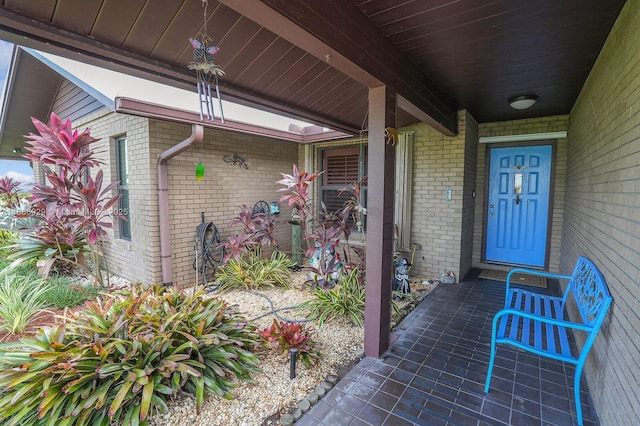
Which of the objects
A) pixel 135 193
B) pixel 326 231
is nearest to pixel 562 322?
pixel 326 231

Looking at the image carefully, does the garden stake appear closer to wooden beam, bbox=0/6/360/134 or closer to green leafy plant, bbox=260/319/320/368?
green leafy plant, bbox=260/319/320/368

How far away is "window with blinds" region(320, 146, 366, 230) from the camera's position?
5.38 m

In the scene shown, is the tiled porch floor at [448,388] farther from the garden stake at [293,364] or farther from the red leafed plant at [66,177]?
the red leafed plant at [66,177]

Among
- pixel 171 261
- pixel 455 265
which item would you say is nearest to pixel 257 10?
pixel 171 261

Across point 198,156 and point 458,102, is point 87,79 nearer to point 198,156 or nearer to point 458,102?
point 198,156

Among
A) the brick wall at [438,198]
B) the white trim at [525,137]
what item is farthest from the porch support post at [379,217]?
the white trim at [525,137]

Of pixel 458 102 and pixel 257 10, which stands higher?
pixel 458 102

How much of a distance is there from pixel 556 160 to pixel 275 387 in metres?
4.95

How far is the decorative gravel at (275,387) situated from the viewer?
1718mm

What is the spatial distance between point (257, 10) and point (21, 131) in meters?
8.43

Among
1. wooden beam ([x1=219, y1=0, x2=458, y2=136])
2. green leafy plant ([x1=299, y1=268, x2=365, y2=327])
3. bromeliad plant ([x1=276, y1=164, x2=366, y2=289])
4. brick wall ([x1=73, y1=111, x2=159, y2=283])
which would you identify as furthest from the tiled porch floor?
brick wall ([x1=73, y1=111, x2=159, y2=283])

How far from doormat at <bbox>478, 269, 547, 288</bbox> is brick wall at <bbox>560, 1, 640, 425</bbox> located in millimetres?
1861

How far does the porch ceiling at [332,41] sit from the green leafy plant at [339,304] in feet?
6.48

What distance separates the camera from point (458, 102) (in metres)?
3.76
